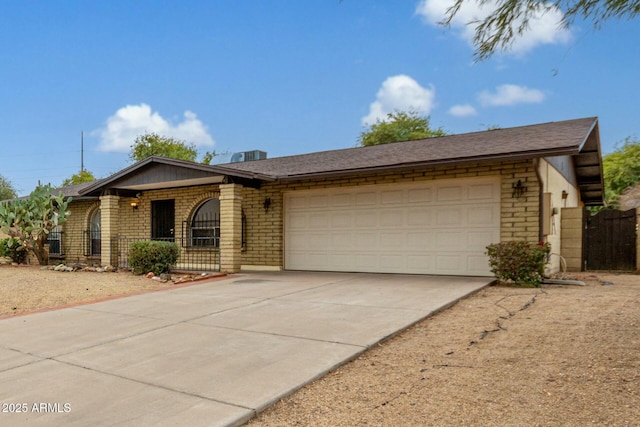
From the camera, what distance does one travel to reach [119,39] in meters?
17.8

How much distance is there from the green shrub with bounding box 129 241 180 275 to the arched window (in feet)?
7.48

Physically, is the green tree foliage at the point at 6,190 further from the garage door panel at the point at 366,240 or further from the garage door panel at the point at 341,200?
the garage door panel at the point at 366,240

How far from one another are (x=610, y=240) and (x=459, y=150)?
6206mm

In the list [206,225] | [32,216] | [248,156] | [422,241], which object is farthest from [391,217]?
[32,216]

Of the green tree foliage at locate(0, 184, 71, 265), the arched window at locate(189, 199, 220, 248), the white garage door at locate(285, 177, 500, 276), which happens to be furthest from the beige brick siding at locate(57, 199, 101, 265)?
the white garage door at locate(285, 177, 500, 276)

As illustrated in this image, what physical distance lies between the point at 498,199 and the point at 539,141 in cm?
137

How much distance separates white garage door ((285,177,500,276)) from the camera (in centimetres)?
925

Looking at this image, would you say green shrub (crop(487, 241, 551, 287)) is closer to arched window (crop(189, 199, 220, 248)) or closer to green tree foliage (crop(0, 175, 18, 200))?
arched window (crop(189, 199, 220, 248))

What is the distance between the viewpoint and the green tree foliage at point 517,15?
3.96m

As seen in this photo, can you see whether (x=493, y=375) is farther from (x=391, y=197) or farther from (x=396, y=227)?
(x=391, y=197)

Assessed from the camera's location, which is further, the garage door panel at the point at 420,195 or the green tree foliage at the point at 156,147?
the green tree foliage at the point at 156,147

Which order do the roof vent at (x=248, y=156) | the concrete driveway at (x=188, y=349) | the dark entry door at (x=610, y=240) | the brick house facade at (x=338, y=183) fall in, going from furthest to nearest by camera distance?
the roof vent at (x=248, y=156)
the dark entry door at (x=610, y=240)
the brick house facade at (x=338, y=183)
the concrete driveway at (x=188, y=349)

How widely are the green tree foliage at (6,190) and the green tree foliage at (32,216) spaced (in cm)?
2177

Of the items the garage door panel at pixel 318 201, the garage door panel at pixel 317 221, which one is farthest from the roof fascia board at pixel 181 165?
the garage door panel at pixel 317 221
